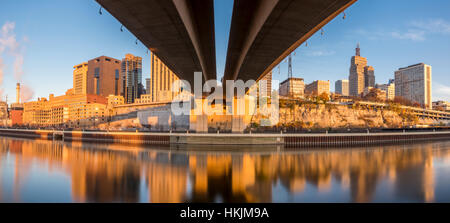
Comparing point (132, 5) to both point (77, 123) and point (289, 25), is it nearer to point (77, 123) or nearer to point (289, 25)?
point (289, 25)

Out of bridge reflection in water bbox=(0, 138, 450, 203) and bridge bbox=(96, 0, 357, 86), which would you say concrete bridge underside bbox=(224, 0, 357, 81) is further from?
bridge reflection in water bbox=(0, 138, 450, 203)

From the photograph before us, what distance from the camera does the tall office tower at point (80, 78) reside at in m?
179

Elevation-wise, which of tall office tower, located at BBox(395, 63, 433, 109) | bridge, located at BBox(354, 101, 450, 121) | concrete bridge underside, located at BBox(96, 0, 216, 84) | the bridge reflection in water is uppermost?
tall office tower, located at BBox(395, 63, 433, 109)

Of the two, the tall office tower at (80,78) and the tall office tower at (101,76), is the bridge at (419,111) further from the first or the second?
the tall office tower at (80,78)

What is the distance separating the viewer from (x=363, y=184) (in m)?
12.5

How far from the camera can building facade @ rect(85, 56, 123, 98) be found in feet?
575

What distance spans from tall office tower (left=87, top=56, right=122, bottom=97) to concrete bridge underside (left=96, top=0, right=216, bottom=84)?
18332 centimetres

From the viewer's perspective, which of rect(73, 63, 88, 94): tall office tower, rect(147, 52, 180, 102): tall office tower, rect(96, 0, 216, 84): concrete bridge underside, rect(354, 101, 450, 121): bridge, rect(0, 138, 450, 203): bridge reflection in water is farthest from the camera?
rect(73, 63, 88, 94): tall office tower

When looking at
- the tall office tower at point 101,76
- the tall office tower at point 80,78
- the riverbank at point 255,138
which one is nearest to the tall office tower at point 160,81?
the tall office tower at point 101,76

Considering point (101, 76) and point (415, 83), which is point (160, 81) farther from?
point (415, 83)

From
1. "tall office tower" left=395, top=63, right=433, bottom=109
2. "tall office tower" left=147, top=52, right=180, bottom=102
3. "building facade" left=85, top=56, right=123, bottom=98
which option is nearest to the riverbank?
"tall office tower" left=147, top=52, right=180, bottom=102
